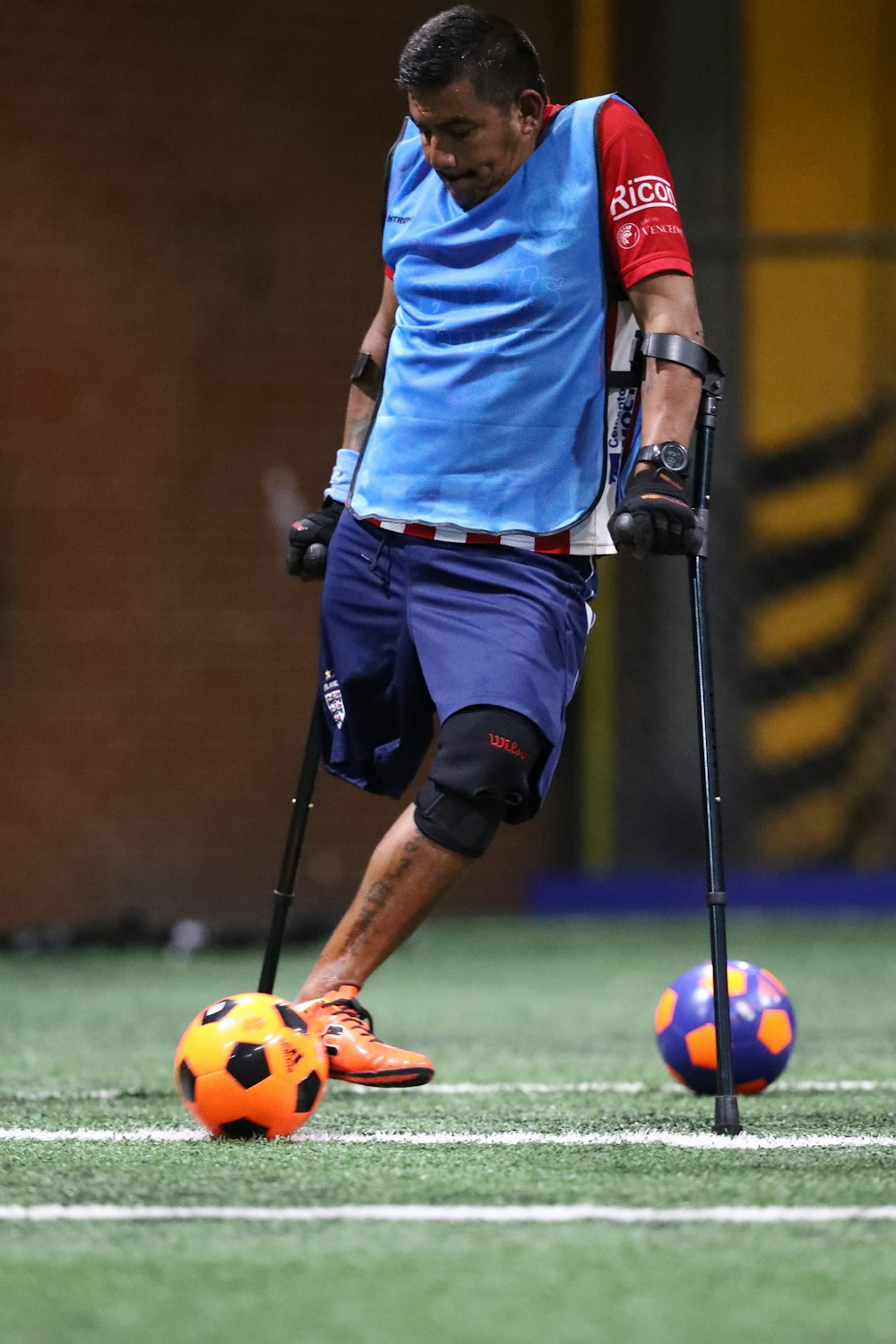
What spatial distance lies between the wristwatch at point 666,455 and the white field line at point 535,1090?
1514 millimetres

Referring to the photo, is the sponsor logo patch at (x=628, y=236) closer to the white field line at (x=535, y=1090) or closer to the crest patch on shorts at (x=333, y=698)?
the crest patch on shorts at (x=333, y=698)

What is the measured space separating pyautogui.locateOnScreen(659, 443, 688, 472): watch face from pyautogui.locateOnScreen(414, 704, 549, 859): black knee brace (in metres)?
0.58

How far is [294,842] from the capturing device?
4820 millimetres

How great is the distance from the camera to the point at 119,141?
31.8 feet

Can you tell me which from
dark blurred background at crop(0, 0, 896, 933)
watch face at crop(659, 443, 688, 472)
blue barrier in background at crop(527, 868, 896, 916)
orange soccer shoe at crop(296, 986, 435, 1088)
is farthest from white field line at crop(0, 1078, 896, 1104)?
blue barrier in background at crop(527, 868, 896, 916)

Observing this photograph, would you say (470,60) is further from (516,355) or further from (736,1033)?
(736,1033)

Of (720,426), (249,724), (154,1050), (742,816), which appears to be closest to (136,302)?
(249,724)

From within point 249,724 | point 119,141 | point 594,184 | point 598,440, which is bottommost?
point 249,724

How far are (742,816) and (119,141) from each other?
4.46m

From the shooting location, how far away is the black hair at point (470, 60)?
4.20 meters

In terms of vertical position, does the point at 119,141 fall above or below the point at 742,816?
above

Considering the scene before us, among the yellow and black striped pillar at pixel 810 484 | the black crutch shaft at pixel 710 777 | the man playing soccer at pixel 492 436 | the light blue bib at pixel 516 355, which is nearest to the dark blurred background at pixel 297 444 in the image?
the yellow and black striped pillar at pixel 810 484

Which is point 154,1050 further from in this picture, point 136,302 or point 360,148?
point 360,148

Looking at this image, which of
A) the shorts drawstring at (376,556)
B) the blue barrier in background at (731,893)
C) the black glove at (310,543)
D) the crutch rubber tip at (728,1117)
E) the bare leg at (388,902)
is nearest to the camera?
the crutch rubber tip at (728,1117)
